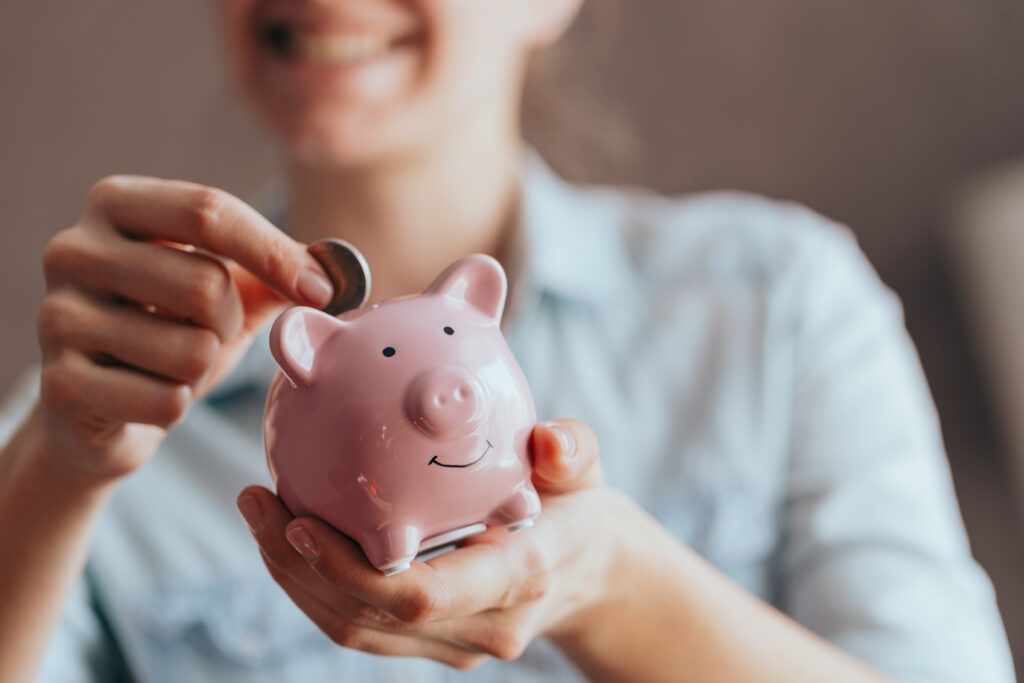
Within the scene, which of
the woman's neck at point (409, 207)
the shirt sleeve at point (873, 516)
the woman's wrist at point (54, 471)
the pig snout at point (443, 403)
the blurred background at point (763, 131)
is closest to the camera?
the pig snout at point (443, 403)

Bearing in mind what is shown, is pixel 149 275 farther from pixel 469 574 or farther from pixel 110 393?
pixel 469 574

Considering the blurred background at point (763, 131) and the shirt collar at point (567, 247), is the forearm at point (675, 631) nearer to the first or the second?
the shirt collar at point (567, 247)

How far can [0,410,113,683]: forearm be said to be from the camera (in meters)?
0.56

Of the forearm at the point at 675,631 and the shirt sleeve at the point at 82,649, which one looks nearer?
the forearm at the point at 675,631

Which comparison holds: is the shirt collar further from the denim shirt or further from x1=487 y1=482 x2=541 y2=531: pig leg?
x1=487 y1=482 x2=541 y2=531: pig leg

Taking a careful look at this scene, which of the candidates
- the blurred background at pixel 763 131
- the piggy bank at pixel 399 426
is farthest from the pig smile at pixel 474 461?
the blurred background at pixel 763 131

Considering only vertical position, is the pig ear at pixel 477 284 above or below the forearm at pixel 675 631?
above

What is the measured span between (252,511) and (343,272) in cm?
14

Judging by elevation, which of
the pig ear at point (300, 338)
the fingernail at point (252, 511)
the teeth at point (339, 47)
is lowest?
the fingernail at point (252, 511)

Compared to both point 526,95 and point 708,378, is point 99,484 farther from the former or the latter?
point 526,95

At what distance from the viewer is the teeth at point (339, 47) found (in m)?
0.81

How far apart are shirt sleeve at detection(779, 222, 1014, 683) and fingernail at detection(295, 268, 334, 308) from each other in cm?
55

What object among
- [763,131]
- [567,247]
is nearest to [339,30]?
[567,247]

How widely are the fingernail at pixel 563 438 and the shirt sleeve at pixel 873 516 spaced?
451mm
